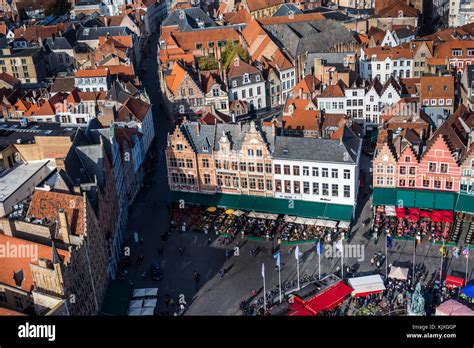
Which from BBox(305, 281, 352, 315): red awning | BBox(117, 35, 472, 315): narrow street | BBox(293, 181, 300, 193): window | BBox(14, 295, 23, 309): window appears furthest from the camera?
BBox(293, 181, 300, 193): window

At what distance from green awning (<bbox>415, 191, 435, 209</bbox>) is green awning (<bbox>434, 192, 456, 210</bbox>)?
493mm

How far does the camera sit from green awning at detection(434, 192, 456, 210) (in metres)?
69.3

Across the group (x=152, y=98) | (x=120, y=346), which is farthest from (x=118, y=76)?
(x=120, y=346)

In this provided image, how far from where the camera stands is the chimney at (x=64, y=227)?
52781 millimetres

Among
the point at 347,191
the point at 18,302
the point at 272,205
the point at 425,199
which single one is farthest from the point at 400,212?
the point at 18,302

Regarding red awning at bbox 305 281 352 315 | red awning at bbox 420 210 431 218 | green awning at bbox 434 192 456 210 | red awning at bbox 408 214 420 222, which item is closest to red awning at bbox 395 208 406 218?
red awning at bbox 408 214 420 222

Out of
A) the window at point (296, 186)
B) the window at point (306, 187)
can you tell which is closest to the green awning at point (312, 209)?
the window at point (306, 187)

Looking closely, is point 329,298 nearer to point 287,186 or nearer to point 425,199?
point 287,186

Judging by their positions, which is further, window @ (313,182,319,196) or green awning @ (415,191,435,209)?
window @ (313,182,319,196)

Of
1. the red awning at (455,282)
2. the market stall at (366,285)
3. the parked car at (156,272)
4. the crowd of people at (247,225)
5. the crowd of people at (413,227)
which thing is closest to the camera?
the red awning at (455,282)

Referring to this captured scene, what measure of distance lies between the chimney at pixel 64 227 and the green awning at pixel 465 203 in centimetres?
4406

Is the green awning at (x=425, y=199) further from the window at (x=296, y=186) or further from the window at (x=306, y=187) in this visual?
the window at (x=296, y=186)

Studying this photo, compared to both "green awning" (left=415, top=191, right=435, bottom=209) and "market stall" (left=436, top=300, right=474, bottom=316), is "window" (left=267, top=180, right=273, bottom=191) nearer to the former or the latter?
"green awning" (left=415, top=191, right=435, bottom=209)

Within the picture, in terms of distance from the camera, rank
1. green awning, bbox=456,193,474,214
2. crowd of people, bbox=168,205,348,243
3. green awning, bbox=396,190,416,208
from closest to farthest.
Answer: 1. green awning, bbox=456,193,474,214
2. crowd of people, bbox=168,205,348,243
3. green awning, bbox=396,190,416,208
